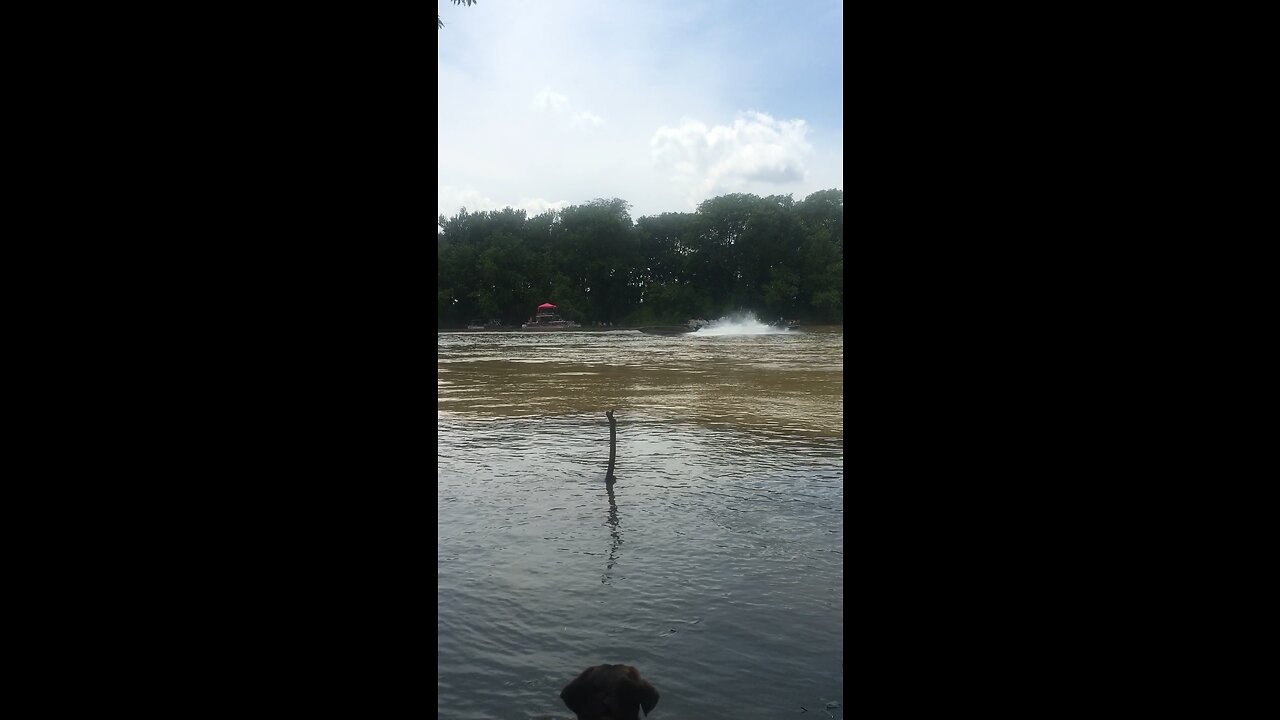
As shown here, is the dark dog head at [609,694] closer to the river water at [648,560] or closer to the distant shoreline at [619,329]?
the river water at [648,560]

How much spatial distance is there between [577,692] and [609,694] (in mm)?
323

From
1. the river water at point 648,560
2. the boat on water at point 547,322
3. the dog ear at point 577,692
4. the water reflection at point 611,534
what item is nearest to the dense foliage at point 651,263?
the boat on water at point 547,322

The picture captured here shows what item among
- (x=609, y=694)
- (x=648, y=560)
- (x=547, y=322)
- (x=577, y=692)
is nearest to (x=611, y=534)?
(x=648, y=560)

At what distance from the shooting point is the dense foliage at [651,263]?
9112 cm

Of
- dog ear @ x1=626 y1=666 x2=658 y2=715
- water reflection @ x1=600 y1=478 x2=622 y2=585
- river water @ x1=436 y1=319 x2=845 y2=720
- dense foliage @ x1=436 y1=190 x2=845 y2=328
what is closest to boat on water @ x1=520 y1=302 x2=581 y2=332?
dense foliage @ x1=436 y1=190 x2=845 y2=328

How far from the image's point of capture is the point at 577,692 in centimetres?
648

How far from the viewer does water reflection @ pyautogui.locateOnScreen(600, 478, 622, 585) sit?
383 inches

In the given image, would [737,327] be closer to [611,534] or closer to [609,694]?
[611,534]

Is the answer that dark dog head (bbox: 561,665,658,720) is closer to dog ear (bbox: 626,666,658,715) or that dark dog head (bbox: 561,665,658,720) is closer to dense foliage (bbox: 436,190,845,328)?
dog ear (bbox: 626,666,658,715)

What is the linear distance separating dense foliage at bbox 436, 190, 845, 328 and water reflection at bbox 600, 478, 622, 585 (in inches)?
3082
